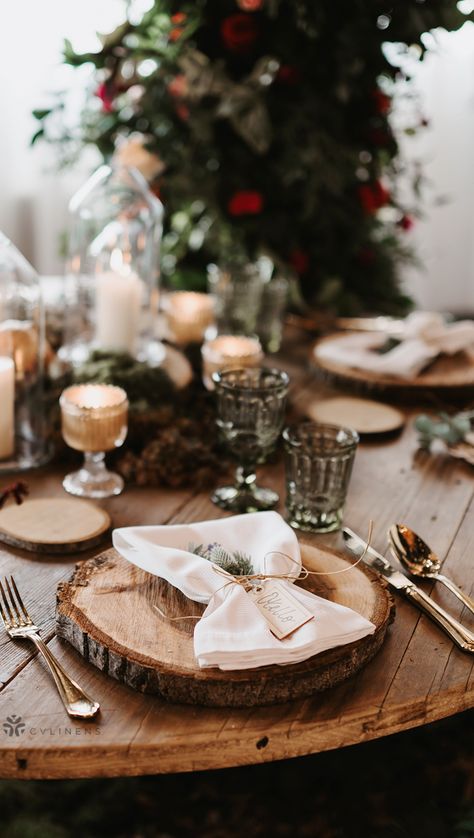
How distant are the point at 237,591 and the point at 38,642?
0.20m

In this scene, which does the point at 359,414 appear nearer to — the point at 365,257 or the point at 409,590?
the point at 409,590

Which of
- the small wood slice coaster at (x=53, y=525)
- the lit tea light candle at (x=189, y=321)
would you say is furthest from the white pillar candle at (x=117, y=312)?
the small wood slice coaster at (x=53, y=525)

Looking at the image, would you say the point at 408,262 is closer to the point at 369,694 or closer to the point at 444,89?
the point at 444,89

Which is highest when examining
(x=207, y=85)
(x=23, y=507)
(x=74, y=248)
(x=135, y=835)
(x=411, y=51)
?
(x=411, y=51)

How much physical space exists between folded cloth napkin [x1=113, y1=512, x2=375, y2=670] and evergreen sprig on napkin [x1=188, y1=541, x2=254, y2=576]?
13 mm

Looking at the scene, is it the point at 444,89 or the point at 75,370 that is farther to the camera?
the point at 444,89

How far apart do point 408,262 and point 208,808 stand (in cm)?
177

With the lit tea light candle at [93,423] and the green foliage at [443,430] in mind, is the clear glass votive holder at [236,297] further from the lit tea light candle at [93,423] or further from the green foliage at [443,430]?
the lit tea light candle at [93,423]

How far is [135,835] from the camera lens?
1613 mm

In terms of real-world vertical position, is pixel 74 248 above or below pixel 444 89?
below

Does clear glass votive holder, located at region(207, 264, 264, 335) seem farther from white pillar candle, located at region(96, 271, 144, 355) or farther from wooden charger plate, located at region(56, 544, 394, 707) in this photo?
wooden charger plate, located at region(56, 544, 394, 707)

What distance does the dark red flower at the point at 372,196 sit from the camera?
228 centimetres

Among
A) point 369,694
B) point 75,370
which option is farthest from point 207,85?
point 369,694

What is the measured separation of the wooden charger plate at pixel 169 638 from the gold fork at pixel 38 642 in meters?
0.03
